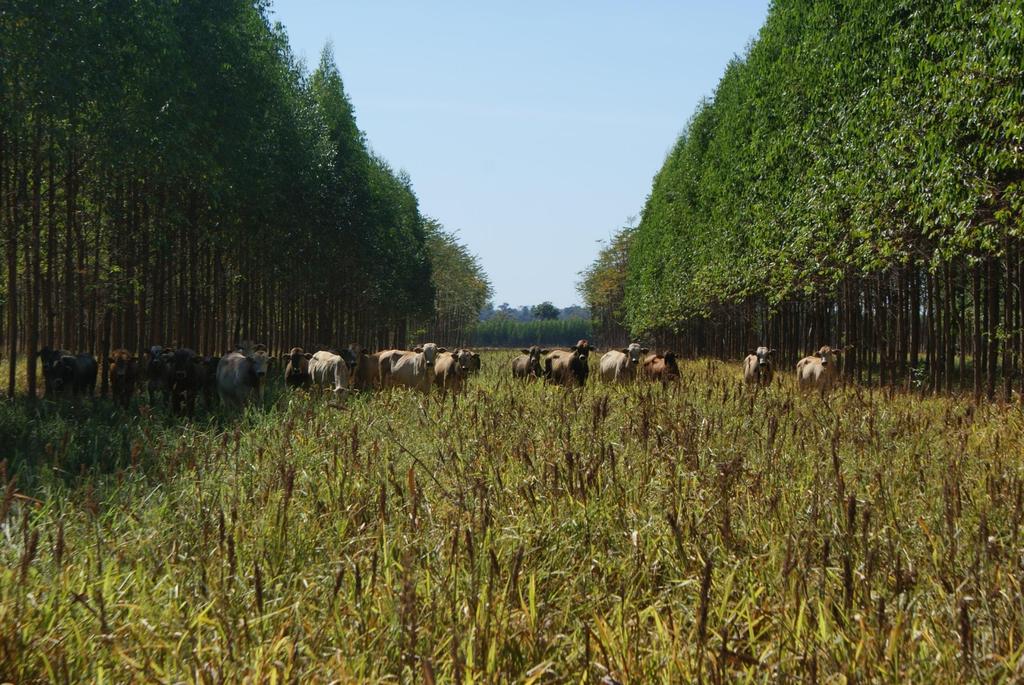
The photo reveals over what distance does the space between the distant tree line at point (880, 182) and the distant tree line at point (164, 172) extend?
17640 mm

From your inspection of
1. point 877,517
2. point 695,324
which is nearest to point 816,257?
point 877,517

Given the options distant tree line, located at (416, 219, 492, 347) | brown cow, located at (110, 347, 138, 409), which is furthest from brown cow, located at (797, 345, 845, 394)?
distant tree line, located at (416, 219, 492, 347)

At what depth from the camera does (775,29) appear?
114 ft

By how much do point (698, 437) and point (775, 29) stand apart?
104 ft

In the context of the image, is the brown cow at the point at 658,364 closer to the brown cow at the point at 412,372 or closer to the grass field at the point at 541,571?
the brown cow at the point at 412,372

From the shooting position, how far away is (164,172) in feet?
80.0

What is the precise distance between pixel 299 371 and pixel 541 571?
18832 mm

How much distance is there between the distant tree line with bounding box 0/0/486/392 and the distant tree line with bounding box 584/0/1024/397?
1764cm

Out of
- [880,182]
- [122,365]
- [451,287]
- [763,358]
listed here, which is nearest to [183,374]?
[122,365]

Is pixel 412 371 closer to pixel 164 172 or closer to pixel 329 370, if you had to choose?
pixel 329 370

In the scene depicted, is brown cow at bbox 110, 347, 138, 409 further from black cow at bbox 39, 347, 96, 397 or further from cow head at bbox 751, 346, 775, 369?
cow head at bbox 751, 346, 775, 369

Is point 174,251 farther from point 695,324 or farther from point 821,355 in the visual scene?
point 695,324

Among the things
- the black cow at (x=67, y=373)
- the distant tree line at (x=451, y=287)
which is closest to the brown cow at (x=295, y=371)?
the black cow at (x=67, y=373)

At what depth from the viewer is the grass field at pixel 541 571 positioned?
3.26 m
